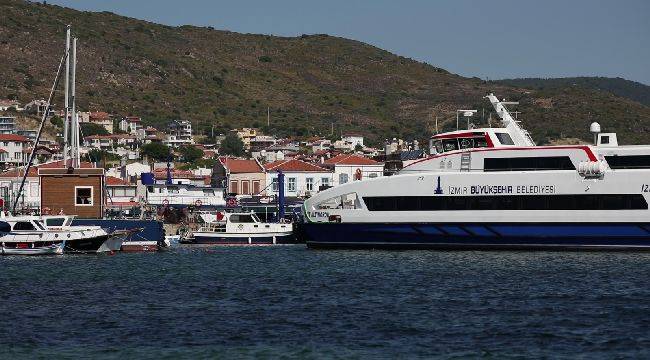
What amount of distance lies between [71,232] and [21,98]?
146 metres

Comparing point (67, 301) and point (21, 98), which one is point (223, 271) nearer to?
point (67, 301)

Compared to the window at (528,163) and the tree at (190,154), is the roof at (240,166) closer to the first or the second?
the tree at (190,154)

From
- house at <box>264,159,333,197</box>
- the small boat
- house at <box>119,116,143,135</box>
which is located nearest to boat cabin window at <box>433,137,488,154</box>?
the small boat

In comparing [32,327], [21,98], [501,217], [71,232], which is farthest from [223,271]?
[21,98]

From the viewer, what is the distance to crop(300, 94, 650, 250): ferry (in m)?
55.8

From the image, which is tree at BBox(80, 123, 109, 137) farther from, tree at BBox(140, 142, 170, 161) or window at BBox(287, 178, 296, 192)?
window at BBox(287, 178, 296, 192)

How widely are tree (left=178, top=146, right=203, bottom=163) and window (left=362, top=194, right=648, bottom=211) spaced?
347 feet

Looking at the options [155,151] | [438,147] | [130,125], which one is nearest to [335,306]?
[438,147]

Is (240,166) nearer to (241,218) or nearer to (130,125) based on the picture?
(241,218)

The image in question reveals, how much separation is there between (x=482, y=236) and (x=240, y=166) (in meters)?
59.3

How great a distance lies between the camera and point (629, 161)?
56250 millimetres

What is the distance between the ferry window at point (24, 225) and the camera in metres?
58.5

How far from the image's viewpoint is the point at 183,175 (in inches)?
4956

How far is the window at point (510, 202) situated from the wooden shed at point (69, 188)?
56.1 ft
